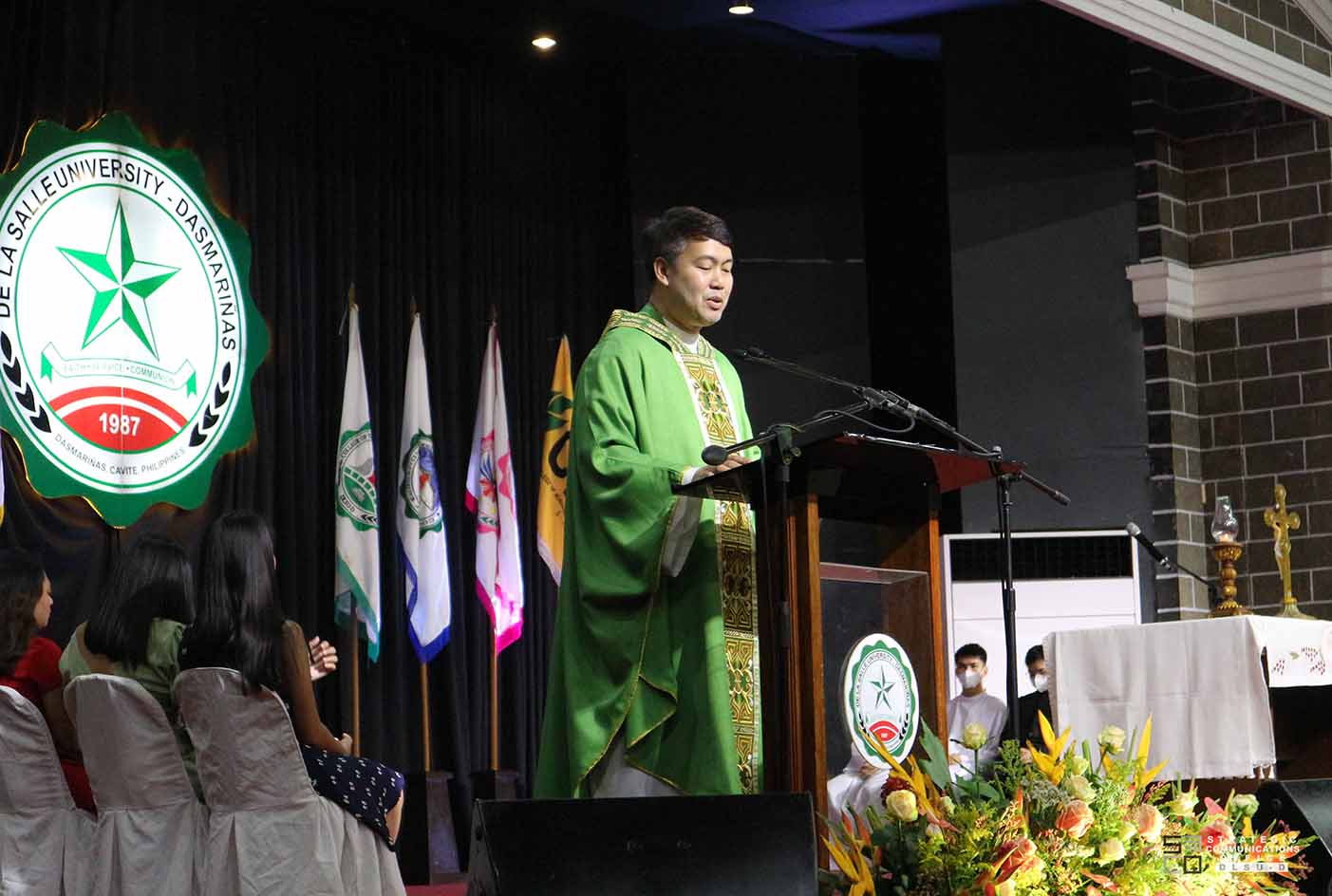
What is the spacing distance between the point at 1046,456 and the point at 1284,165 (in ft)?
6.40

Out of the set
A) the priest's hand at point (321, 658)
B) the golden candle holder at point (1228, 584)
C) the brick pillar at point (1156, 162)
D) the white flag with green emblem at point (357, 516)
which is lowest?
the priest's hand at point (321, 658)

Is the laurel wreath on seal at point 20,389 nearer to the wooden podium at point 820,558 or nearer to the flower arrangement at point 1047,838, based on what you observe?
the wooden podium at point 820,558

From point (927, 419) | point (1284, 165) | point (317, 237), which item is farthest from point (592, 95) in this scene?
point (927, 419)

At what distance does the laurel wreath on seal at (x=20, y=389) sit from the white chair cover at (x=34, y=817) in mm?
2700

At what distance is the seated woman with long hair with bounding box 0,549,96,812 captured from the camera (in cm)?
461

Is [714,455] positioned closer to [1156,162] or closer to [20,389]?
[20,389]

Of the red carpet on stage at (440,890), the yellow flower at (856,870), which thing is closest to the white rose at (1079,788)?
the yellow flower at (856,870)

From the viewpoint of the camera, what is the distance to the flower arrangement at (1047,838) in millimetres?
2270

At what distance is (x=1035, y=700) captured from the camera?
7379 millimetres

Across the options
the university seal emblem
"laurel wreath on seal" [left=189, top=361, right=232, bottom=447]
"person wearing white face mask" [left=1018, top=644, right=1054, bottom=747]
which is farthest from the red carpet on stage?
"person wearing white face mask" [left=1018, top=644, right=1054, bottom=747]

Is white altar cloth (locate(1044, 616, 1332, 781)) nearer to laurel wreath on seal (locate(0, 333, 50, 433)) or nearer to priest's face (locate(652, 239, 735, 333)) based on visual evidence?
priest's face (locate(652, 239, 735, 333))

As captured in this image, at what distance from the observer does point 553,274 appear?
29.3 feet

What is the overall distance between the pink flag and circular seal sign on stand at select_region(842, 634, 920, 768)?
15.7 ft

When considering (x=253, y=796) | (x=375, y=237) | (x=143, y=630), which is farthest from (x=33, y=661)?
(x=375, y=237)
